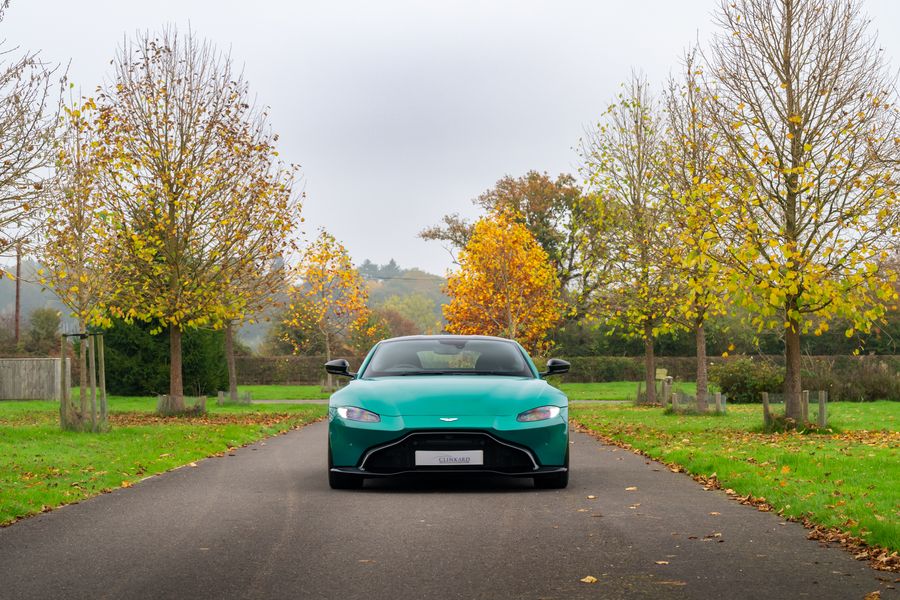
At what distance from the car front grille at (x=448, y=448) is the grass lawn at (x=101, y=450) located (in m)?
3.00

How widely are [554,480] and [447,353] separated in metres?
1.85

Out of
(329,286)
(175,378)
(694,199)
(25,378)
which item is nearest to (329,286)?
(329,286)

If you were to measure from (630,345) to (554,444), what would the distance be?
47.8 meters

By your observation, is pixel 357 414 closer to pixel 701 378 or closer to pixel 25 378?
pixel 701 378

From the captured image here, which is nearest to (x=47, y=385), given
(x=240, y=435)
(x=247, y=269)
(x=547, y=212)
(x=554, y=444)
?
(x=247, y=269)

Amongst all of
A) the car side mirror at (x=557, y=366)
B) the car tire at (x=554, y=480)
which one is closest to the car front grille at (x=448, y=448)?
the car tire at (x=554, y=480)

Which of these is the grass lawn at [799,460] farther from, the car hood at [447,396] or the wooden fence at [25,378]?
the wooden fence at [25,378]

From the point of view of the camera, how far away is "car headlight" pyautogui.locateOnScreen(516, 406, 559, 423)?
34.5ft

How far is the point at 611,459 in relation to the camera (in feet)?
49.2

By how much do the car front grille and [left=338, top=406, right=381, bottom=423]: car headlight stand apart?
0.27m

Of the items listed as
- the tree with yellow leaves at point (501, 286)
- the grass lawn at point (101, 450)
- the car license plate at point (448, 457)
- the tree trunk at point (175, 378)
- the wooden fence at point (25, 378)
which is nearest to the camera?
the car license plate at point (448, 457)

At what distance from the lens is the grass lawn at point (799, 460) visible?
29.7 ft

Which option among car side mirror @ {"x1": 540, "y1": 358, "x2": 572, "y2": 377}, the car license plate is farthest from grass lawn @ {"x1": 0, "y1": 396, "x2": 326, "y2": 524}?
car side mirror @ {"x1": 540, "y1": 358, "x2": 572, "y2": 377}

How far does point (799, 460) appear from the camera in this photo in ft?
44.2
